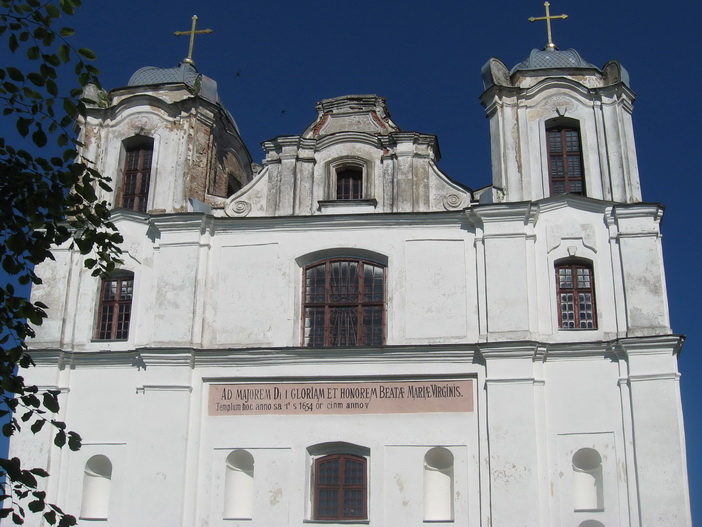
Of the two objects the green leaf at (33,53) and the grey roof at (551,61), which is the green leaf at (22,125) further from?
the grey roof at (551,61)

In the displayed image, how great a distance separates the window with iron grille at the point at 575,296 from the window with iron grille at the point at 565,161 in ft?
Result: 5.94

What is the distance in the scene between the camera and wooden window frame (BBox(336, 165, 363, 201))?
20.7 meters

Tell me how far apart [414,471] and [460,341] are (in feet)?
8.58

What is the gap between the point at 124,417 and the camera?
60.8 feet

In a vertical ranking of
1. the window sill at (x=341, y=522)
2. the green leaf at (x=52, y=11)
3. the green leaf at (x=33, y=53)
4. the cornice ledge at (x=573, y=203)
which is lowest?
the window sill at (x=341, y=522)

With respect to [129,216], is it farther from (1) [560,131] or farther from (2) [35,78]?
(2) [35,78]

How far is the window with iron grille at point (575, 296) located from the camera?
60.6 ft

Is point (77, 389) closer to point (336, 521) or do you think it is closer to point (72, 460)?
point (72, 460)

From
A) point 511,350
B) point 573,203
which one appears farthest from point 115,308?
point 573,203

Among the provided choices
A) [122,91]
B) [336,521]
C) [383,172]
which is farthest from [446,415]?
[122,91]

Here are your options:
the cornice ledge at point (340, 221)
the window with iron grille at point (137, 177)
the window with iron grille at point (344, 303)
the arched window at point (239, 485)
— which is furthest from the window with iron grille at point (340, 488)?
the window with iron grille at point (137, 177)

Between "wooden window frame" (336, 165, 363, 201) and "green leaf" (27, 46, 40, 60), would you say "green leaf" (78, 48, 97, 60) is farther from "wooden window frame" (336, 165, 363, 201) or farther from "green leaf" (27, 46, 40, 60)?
"wooden window frame" (336, 165, 363, 201)

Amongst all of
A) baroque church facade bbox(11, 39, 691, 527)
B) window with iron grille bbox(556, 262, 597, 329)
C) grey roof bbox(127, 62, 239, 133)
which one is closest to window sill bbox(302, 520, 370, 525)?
baroque church facade bbox(11, 39, 691, 527)

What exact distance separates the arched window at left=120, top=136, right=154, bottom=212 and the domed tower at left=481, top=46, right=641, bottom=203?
24.7 feet
